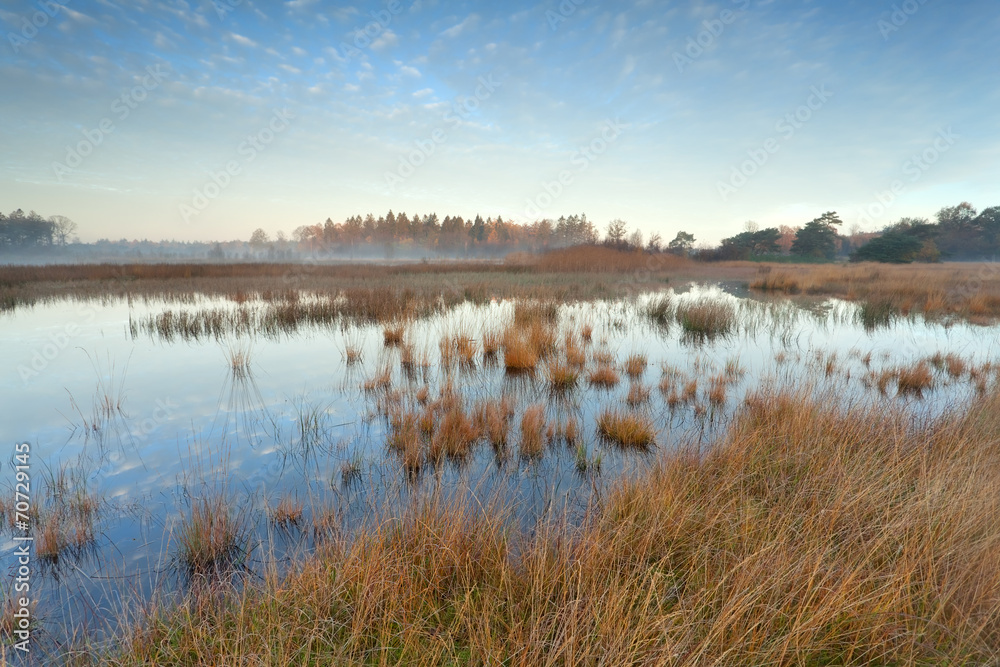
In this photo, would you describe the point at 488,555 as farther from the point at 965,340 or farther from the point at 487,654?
the point at 965,340

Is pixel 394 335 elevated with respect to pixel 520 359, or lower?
elevated

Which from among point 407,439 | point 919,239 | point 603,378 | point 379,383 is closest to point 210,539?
point 407,439

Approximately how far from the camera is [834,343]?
830cm

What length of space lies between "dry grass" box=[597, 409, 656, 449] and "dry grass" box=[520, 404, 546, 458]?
2.19 ft

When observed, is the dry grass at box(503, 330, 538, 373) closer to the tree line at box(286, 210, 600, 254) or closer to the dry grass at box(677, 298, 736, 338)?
the dry grass at box(677, 298, 736, 338)

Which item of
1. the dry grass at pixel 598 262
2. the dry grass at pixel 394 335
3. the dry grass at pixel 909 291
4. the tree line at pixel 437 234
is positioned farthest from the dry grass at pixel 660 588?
the tree line at pixel 437 234

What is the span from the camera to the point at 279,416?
4.82 metres

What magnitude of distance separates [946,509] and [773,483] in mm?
827

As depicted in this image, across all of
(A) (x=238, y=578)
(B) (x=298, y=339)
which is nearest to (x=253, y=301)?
(B) (x=298, y=339)

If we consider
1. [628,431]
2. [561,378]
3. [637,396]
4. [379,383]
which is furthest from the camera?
[561,378]

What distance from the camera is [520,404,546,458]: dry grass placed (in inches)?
157

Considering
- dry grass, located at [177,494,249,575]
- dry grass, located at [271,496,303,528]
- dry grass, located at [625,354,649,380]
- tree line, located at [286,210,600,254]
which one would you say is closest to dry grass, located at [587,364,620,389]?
dry grass, located at [625,354,649,380]

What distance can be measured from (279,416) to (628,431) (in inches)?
154

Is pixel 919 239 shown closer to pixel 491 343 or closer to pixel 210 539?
pixel 491 343
